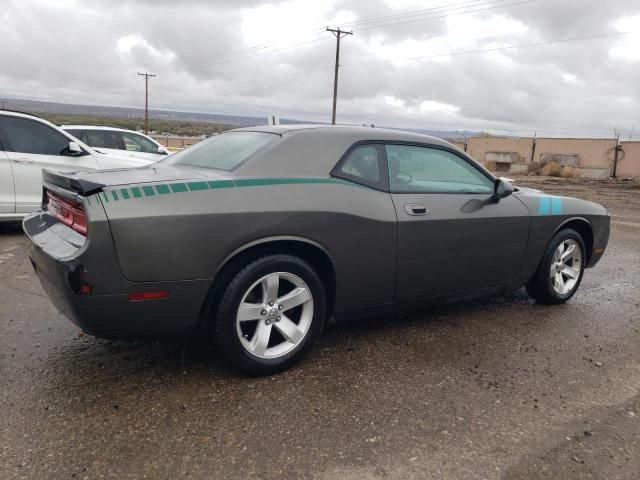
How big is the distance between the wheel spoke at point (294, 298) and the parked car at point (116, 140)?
7.67m

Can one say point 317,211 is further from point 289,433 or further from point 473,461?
point 473,461

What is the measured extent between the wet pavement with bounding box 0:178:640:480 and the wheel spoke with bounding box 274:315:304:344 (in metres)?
0.22

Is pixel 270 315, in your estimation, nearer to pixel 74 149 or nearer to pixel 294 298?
pixel 294 298

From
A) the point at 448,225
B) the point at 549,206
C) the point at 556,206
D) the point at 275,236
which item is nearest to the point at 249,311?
the point at 275,236

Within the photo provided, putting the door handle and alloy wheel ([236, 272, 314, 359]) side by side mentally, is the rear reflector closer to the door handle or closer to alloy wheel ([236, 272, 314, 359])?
alloy wheel ([236, 272, 314, 359])

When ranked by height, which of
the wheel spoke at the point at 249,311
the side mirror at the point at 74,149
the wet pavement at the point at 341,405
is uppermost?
the side mirror at the point at 74,149

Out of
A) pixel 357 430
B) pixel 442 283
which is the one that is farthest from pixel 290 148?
pixel 357 430

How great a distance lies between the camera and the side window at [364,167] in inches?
134

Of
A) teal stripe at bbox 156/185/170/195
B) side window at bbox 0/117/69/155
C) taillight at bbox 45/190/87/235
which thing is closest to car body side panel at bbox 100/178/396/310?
teal stripe at bbox 156/185/170/195

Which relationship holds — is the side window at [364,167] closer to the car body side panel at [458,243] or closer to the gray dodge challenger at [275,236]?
the gray dodge challenger at [275,236]

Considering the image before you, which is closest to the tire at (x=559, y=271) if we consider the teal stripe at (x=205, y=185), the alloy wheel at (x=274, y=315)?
the teal stripe at (x=205, y=185)

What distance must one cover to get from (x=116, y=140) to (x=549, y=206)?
9083 millimetres

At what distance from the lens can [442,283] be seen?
3.80 metres

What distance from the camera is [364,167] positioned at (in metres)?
3.49
